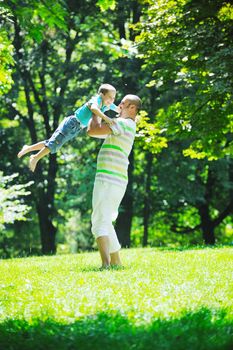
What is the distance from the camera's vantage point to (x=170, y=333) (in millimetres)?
4605

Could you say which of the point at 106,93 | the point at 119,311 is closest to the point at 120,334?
the point at 119,311

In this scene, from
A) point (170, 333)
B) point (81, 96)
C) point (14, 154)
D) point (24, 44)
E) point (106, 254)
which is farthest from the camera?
point (14, 154)

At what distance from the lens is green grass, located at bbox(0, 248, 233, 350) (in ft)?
15.0

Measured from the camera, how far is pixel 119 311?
5.22 m

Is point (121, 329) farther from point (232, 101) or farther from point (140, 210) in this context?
point (140, 210)

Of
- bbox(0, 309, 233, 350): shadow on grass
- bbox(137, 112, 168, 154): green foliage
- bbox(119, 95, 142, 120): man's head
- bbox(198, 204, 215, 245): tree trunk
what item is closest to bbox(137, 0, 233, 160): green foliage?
bbox(137, 112, 168, 154): green foliage

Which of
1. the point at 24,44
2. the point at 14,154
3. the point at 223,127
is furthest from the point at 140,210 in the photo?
the point at 223,127

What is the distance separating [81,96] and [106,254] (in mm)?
16238

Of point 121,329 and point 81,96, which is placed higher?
point 81,96

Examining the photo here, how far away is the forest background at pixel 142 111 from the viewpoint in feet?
42.9

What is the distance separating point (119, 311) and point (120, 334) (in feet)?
2.05

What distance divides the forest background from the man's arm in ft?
6.28

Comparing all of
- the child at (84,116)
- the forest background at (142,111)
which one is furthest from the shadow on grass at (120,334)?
the forest background at (142,111)

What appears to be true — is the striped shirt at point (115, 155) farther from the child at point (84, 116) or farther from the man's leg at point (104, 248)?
the man's leg at point (104, 248)
